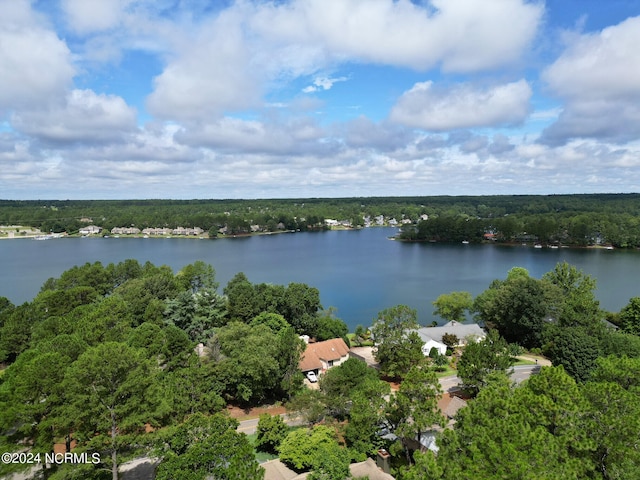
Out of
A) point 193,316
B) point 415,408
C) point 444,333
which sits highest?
point 415,408

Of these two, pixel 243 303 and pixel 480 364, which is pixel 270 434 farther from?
pixel 243 303

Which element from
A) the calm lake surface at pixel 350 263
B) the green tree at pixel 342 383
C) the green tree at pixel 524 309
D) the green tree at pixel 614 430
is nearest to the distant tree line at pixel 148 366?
the green tree at pixel 342 383

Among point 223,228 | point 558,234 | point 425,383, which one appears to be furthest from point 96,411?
point 223,228

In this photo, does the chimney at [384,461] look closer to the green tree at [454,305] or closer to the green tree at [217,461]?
the green tree at [217,461]

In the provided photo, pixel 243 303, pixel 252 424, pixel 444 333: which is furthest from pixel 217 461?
pixel 444 333

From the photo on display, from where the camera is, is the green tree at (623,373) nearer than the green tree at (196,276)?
Yes

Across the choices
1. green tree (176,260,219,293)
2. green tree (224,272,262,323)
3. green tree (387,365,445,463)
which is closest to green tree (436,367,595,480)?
green tree (387,365,445,463)

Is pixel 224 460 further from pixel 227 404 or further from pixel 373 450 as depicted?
pixel 227 404
